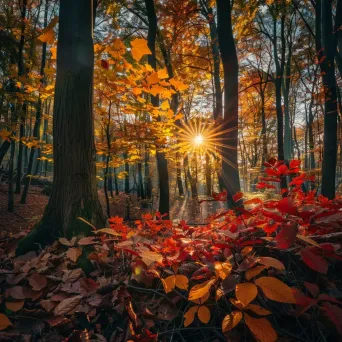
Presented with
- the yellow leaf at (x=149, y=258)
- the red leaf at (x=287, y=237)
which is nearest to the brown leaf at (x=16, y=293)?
the yellow leaf at (x=149, y=258)

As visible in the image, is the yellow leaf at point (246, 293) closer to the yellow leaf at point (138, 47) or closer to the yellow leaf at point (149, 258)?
the yellow leaf at point (149, 258)

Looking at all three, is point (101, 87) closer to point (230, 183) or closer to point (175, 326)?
point (230, 183)

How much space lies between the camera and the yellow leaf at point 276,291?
0.86m

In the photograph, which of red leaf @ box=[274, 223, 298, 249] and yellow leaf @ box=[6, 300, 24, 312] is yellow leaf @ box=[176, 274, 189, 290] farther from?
yellow leaf @ box=[6, 300, 24, 312]

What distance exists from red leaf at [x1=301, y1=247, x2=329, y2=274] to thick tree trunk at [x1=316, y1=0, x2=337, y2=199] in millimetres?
6044

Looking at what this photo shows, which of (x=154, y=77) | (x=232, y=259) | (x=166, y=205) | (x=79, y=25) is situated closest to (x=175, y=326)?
(x=232, y=259)

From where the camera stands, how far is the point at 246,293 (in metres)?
0.92

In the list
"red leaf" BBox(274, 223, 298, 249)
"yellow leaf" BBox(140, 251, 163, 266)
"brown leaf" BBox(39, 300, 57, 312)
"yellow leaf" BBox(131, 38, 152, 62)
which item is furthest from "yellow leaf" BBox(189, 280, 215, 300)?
"yellow leaf" BBox(131, 38, 152, 62)

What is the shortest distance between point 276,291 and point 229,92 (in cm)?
418

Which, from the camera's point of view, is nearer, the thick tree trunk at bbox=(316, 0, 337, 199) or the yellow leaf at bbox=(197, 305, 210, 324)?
the yellow leaf at bbox=(197, 305, 210, 324)

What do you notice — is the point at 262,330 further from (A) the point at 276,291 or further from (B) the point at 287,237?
(B) the point at 287,237

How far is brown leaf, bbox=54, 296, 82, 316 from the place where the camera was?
1.19 m

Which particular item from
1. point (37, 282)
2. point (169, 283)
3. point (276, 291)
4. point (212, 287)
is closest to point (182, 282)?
point (169, 283)

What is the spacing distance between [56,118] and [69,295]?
195 cm
